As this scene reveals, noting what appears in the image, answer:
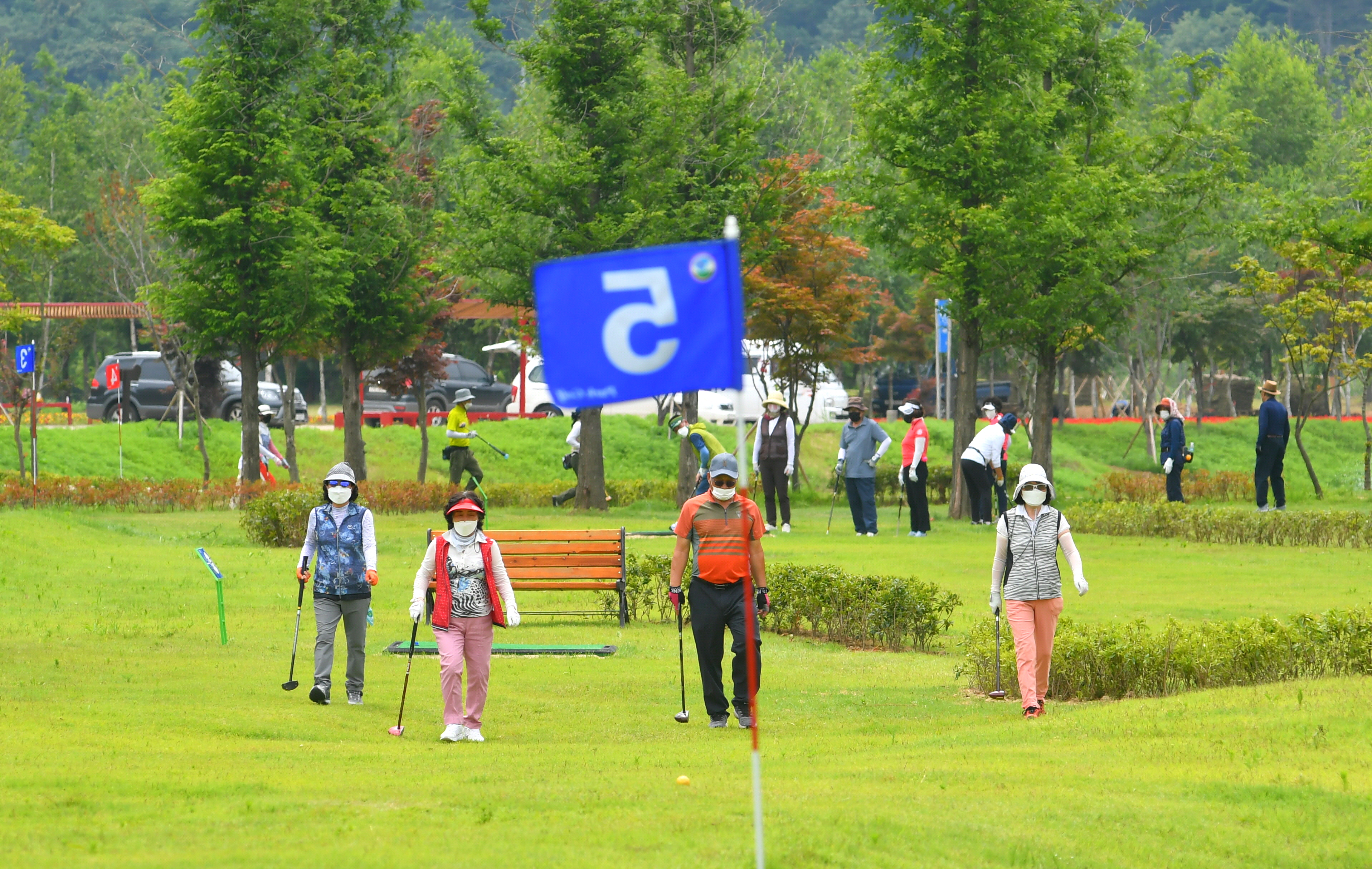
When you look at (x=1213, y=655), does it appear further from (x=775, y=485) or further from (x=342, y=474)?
(x=775, y=485)

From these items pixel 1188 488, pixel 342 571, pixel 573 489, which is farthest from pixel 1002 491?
pixel 342 571

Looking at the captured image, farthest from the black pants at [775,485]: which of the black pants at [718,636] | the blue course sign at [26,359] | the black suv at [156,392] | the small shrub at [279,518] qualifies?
the black suv at [156,392]

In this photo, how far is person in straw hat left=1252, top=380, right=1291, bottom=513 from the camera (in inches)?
971

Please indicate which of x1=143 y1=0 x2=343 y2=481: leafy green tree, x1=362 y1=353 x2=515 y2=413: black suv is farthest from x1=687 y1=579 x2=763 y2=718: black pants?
x1=362 y1=353 x2=515 y2=413: black suv

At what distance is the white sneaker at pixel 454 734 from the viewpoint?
9.98 m

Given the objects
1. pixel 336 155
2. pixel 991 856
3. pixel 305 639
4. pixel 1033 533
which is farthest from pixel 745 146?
pixel 991 856

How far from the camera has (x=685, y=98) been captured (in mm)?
27969

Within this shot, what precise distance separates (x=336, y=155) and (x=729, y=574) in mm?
21870

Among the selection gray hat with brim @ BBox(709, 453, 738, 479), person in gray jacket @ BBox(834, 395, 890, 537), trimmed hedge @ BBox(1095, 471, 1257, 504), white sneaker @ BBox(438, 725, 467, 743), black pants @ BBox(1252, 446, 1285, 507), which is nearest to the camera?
white sneaker @ BBox(438, 725, 467, 743)

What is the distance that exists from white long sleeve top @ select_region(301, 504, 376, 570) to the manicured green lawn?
1.07 meters

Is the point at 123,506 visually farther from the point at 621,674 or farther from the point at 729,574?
the point at 729,574

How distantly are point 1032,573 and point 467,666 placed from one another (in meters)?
3.94

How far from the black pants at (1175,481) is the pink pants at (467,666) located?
65.1 ft

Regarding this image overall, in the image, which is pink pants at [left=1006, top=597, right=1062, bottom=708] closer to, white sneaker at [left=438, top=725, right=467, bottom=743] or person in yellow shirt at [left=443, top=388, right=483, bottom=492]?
white sneaker at [left=438, top=725, right=467, bottom=743]
